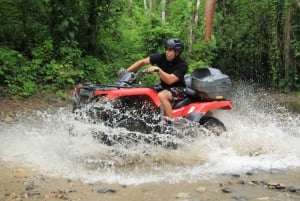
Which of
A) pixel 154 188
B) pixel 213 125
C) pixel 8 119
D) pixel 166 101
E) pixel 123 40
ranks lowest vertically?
pixel 154 188

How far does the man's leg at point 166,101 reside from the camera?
704 cm

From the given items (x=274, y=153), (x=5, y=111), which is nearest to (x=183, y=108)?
(x=274, y=153)

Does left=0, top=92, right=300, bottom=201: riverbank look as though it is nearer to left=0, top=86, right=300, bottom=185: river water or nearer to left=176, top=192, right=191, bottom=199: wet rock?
left=176, top=192, right=191, bottom=199: wet rock

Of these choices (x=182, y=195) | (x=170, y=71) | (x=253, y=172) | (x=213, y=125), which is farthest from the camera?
(x=213, y=125)

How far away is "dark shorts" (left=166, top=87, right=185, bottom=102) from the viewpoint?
24.4ft

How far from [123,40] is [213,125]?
6.11 metres

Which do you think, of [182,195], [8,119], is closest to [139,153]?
[182,195]

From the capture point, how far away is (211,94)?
25.0 feet

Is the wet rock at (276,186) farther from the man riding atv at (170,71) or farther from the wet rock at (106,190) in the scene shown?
the wet rock at (106,190)

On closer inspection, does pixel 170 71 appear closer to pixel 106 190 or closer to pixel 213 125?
pixel 213 125

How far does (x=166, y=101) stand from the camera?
7070 mm

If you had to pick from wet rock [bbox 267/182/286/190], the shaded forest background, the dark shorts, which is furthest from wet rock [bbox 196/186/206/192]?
the shaded forest background

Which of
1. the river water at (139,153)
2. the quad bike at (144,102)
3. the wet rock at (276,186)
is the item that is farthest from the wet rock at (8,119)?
the wet rock at (276,186)

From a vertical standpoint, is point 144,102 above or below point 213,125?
above
